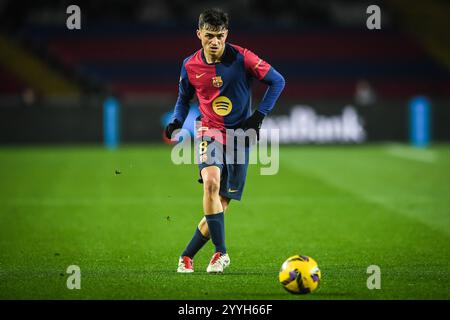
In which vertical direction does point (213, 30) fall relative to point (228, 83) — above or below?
above

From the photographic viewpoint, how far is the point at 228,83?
720 cm

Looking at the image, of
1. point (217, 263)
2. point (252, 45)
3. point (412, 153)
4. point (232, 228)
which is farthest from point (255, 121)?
point (252, 45)

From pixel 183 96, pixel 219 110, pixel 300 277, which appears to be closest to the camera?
pixel 300 277

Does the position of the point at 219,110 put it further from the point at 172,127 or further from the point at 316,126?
the point at 316,126

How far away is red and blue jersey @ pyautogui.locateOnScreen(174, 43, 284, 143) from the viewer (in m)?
7.19

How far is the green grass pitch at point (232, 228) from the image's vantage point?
22.1 ft

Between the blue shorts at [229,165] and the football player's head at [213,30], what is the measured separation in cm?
74

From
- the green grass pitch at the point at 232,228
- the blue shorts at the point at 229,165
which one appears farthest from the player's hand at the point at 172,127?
the green grass pitch at the point at 232,228

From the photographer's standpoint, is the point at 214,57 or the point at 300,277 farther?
the point at 214,57

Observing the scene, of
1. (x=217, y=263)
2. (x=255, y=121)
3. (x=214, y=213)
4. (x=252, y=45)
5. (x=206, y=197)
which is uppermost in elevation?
(x=252, y=45)

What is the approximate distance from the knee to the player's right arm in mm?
520

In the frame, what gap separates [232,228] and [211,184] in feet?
9.90

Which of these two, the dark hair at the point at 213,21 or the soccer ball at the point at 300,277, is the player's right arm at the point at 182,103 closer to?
the dark hair at the point at 213,21
